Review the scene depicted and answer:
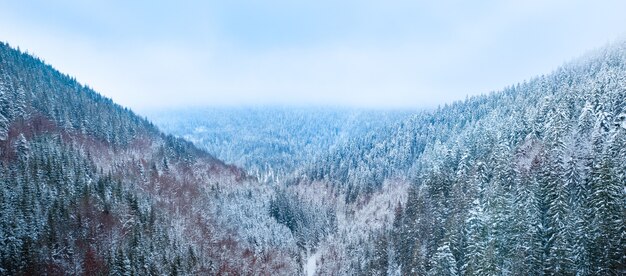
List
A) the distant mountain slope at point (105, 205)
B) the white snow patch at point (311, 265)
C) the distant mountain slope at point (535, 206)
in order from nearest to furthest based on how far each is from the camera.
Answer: the distant mountain slope at point (535, 206)
the distant mountain slope at point (105, 205)
the white snow patch at point (311, 265)

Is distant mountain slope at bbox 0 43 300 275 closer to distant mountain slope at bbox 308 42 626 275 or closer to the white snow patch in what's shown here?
the white snow patch

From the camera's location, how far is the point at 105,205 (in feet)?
307

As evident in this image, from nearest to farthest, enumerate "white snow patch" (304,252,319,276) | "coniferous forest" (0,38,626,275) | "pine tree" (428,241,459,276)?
"coniferous forest" (0,38,626,275) → "pine tree" (428,241,459,276) → "white snow patch" (304,252,319,276)

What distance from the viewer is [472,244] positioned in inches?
2420

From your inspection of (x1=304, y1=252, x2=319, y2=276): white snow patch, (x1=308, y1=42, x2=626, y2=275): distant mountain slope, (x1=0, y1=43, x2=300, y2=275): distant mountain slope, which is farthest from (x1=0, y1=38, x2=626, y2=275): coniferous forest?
(x1=304, y1=252, x2=319, y2=276): white snow patch

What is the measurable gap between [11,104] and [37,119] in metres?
9.80

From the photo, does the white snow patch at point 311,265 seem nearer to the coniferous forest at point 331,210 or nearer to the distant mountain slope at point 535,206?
the coniferous forest at point 331,210

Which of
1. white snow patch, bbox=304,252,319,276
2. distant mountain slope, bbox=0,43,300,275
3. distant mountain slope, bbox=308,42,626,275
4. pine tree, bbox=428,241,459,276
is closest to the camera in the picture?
distant mountain slope, bbox=308,42,626,275

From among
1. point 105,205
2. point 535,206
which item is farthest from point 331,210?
point 535,206

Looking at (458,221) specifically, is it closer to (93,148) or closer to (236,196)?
(236,196)

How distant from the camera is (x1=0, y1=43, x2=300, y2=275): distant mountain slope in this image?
74750 mm

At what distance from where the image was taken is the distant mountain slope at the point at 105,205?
7475 centimetres

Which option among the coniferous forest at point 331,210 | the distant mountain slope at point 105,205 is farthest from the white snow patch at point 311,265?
the distant mountain slope at point 105,205

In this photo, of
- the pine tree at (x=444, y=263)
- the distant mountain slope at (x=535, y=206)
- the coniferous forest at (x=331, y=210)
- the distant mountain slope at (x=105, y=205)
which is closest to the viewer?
the distant mountain slope at (x=535, y=206)
